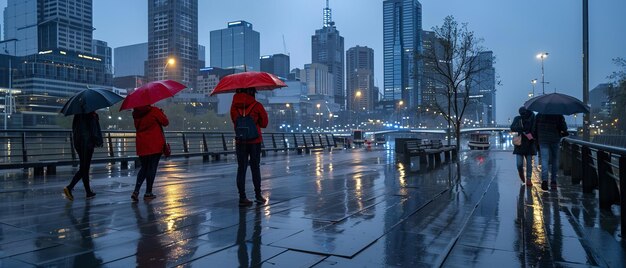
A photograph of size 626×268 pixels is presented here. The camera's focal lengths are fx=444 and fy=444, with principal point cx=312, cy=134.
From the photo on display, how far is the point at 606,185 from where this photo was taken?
6.61 m

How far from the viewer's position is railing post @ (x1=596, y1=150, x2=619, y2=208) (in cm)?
655

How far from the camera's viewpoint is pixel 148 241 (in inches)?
180

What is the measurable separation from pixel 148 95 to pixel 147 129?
58 cm

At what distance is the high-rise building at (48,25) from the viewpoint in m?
60.3

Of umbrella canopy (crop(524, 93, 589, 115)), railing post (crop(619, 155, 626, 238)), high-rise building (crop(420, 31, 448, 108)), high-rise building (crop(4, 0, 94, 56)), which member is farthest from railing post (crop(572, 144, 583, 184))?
high-rise building (crop(4, 0, 94, 56))

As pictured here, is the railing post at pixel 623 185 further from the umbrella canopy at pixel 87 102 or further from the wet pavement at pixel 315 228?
the umbrella canopy at pixel 87 102

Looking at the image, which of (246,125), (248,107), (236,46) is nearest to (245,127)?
(246,125)

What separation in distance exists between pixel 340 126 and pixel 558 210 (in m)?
122

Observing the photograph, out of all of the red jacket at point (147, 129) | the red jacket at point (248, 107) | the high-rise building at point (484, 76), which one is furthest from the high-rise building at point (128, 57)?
the red jacket at point (248, 107)

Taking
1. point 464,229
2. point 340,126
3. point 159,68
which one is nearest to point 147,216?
point 464,229

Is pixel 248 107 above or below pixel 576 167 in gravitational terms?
above

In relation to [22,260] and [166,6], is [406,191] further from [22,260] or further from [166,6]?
[166,6]

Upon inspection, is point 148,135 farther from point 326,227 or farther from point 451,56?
point 451,56

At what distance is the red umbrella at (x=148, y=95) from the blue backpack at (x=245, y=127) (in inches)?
62.1
